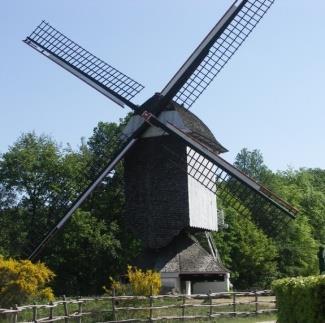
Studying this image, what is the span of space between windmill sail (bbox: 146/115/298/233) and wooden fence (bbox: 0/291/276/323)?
9.36ft

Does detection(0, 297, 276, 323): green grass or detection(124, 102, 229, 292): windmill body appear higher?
detection(124, 102, 229, 292): windmill body

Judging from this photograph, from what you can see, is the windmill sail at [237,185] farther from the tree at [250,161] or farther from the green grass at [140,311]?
the tree at [250,161]

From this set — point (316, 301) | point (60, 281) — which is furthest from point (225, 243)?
point (316, 301)

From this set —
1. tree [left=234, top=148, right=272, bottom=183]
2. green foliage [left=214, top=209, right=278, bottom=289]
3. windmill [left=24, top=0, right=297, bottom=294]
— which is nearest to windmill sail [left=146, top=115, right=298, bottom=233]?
windmill [left=24, top=0, right=297, bottom=294]

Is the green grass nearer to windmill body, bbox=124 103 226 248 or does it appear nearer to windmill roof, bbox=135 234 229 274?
windmill roof, bbox=135 234 229 274

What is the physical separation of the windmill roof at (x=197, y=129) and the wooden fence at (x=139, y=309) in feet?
20.2

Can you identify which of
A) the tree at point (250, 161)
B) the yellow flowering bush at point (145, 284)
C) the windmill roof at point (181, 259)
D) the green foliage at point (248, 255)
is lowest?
the yellow flowering bush at point (145, 284)

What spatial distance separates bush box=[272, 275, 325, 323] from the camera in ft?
35.6

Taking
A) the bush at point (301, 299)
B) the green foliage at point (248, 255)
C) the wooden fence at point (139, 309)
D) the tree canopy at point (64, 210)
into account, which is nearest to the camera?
the bush at point (301, 299)

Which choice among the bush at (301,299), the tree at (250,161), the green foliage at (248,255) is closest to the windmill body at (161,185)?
the bush at (301,299)

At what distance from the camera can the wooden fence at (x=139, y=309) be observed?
64.6 feet

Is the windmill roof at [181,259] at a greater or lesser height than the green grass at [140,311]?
greater

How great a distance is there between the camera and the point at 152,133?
85.6ft

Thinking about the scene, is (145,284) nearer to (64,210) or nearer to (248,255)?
(64,210)
